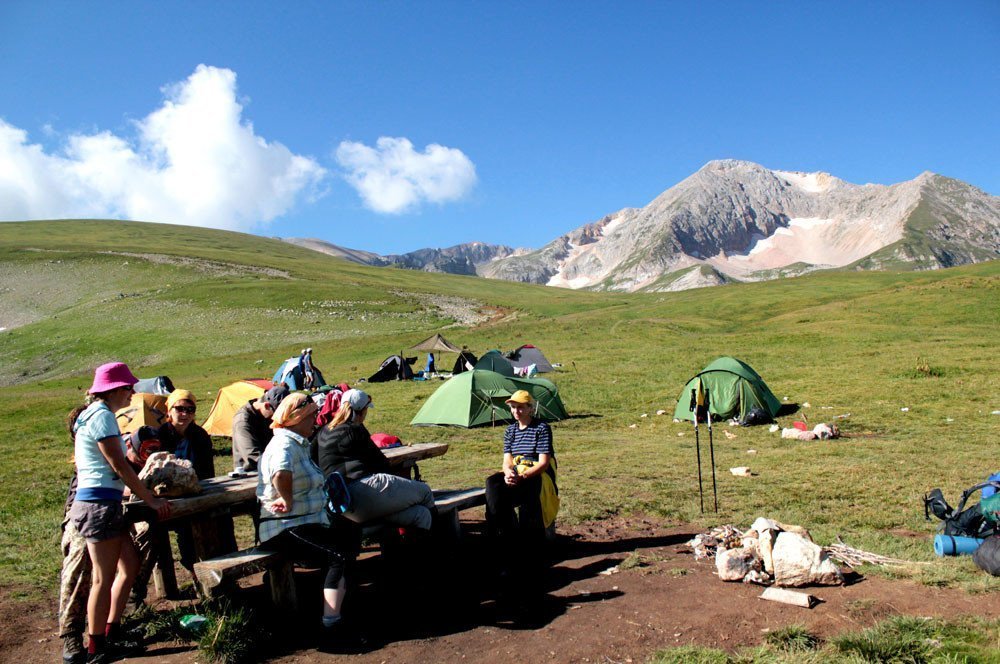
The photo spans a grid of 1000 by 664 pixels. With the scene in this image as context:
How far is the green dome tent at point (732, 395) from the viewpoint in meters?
19.2

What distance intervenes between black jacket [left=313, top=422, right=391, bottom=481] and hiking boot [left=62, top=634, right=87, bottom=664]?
96.8 inches

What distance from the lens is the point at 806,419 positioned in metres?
18.9

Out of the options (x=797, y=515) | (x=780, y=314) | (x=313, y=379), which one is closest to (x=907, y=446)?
(x=797, y=515)

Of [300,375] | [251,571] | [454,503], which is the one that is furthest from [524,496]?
[300,375]

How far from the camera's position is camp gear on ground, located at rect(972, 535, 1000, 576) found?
638cm

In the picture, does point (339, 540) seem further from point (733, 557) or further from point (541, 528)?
point (733, 557)

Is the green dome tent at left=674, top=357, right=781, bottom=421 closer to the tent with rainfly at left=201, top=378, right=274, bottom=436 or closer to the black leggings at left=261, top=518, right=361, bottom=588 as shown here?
the tent with rainfly at left=201, top=378, right=274, bottom=436

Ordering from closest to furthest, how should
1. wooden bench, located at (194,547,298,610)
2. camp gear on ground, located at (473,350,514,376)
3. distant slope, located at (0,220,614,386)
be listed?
wooden bench, located at (194,547,298,610) → camp gear on ground, located at (473,350,514,376) → distant slope, located at (0,220,614,386)

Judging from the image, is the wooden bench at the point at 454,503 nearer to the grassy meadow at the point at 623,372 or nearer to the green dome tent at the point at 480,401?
the grassy meadow at the point at 623,372

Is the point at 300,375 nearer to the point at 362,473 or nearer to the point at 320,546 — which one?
the point at 362,473

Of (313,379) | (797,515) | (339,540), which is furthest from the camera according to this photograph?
(313,379)

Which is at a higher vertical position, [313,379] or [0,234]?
[0,234]

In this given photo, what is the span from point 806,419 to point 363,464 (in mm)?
16087

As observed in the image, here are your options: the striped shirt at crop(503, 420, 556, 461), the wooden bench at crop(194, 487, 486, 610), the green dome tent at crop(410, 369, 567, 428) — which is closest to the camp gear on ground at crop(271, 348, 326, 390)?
the green dome tent at crop(410, 369, 567, 428)
